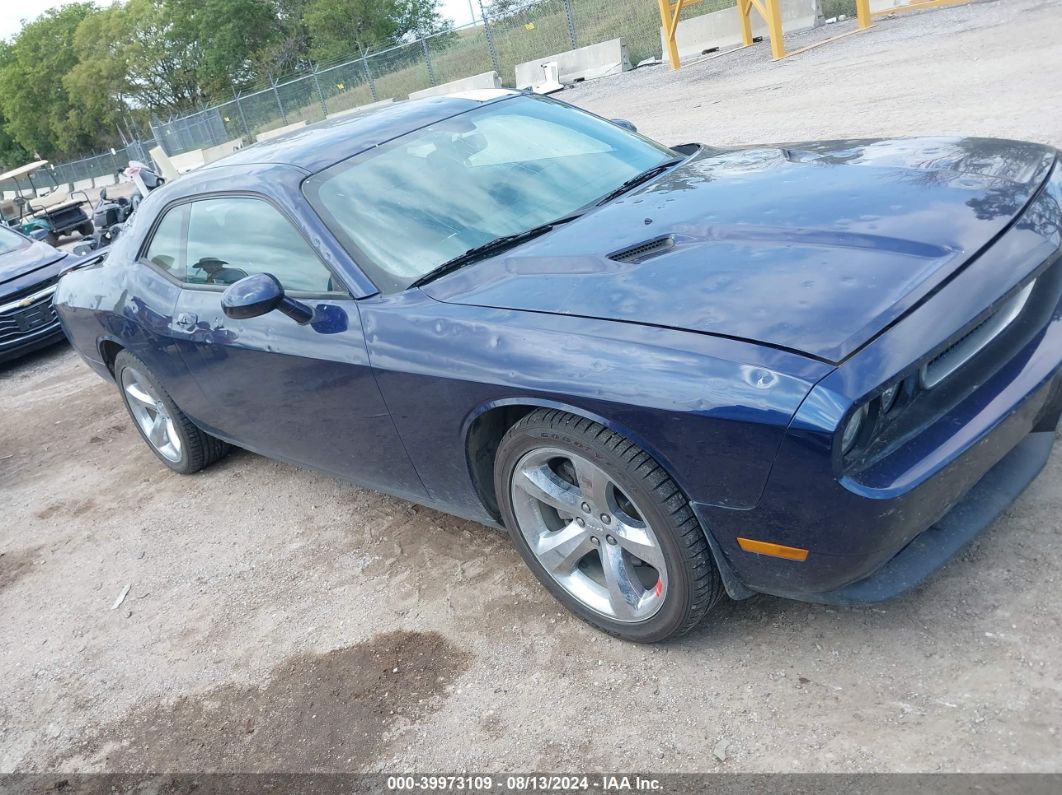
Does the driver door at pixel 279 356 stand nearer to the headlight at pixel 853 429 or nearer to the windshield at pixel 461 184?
the windshield at pixel 461 184

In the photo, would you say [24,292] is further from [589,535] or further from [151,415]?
[589,535]

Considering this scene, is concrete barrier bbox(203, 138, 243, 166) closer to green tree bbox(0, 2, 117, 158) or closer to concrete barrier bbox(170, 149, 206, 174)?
concrete barrier bbox(170, 149, 206, 174)

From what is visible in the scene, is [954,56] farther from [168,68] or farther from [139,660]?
[168,68]

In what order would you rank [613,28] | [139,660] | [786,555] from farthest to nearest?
[613,28]
[139,660]
[786,555]

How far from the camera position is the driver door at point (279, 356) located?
3203 millimetres

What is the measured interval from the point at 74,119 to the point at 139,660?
87185mm

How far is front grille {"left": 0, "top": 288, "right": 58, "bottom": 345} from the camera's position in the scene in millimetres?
A: 8555

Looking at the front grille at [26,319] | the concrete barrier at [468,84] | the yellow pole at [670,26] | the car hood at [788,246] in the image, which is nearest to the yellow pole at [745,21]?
the yellow pole at [670,26]

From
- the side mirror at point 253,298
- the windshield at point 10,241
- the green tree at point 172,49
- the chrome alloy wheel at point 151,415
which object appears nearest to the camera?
the side mirror at point 253,298

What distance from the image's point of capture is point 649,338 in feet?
7.75

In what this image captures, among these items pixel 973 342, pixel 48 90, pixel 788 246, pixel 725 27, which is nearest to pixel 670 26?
pixel 725 27

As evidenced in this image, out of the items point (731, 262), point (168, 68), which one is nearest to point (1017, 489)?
point (731, 262)

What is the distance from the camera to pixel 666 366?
2.28 metres

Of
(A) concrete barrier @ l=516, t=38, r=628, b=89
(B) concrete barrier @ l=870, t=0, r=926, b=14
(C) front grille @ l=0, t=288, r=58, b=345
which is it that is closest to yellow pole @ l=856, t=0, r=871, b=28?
(B) concrete barrier @ l=870, t=0, r=926, b=14
